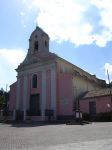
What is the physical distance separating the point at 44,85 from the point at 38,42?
27.9ft

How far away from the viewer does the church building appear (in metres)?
40.8

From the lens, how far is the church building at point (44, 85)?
134 ft

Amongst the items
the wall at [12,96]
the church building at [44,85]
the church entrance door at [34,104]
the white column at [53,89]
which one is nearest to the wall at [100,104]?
the church building at [44,85]

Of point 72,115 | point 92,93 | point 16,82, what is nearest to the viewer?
point 72,115

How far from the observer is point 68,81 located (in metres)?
41.6

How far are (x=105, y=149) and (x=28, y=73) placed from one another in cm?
3588

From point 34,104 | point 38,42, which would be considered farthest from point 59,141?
point 38,42

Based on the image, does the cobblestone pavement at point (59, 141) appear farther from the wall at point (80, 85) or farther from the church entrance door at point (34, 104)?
the wall at point (80, 85)

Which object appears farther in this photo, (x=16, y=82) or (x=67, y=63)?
(x=16, y=82)

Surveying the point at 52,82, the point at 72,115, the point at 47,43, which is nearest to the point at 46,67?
the point at 52,82

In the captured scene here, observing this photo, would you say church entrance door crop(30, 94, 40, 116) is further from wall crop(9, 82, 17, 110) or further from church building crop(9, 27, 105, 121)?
wall crop(9, 82, 17, 110)

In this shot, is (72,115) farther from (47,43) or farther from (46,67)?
(47,43)

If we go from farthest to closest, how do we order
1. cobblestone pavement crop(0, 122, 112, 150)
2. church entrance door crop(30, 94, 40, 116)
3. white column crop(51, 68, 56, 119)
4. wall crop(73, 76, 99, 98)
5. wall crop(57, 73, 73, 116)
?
wall crop(73, 76, 99, 98) < church entrance door crop(30, 94, 40, 116) < white column crop(51, 68, 56, 119) < wall crop(57, 73, 73, 116) < cobblestone pavement crop(0, 122, 112, 150)

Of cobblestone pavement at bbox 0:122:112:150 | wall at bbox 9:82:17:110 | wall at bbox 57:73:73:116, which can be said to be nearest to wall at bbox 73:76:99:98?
wall at bbox 57:73:73:116
